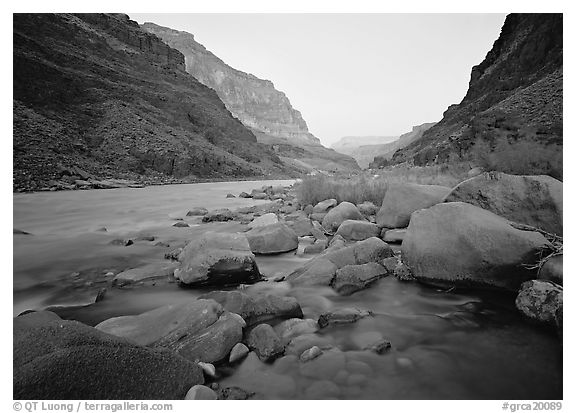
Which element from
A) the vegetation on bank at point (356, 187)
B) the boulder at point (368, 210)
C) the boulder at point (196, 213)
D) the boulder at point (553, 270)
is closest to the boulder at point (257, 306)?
the boulder at point (553, 270)

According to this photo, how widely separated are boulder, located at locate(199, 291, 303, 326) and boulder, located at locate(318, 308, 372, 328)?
0.26m

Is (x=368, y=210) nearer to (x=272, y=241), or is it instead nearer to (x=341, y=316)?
(x=272, y=241)

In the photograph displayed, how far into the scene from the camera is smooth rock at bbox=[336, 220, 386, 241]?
17.6 ft

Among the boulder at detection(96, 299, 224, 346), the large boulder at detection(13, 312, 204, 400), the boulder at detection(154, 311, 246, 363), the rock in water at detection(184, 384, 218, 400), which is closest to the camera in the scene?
the large boulder at detection(13, 312, 204, 400)

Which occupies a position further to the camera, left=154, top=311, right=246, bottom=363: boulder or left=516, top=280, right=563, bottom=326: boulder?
left=516, top=280, right=563, bottom=326: boulder

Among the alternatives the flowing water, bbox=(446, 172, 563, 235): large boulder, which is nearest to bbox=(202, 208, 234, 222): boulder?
the flowing water

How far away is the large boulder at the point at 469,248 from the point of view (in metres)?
2.76

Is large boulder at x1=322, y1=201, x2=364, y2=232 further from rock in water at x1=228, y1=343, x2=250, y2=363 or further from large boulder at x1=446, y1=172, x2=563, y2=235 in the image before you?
rock in water at x1=228, y1=343, x2=250, y2=363

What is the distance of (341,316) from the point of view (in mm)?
2656

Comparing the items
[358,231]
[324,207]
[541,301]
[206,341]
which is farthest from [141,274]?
[324,207]

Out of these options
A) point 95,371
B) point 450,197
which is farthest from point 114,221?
point 450,197

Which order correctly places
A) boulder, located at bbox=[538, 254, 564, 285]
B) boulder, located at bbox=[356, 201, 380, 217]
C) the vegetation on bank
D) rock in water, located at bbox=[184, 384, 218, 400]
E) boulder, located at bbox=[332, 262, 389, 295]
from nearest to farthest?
rock in water, located at bbox=[184, 384, 218, 400]
boulder, located at bbox=[538, 254, 564, 285]
boulder, located at bbox=[332, 262, 389, 295]
boulder, located at bbox=[356, 201, 380, 217]
the vegetation on bank

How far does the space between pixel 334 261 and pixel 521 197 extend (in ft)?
7.18
